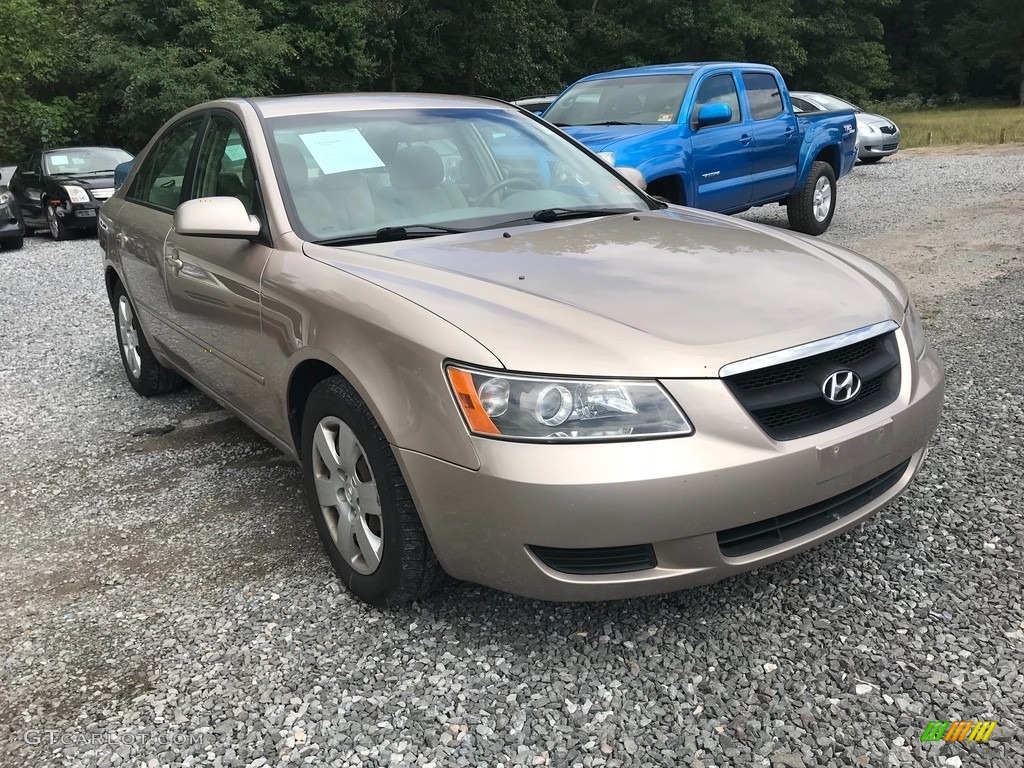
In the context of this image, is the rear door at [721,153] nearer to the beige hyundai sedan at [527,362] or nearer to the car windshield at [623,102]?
the car windshield at [623,102]

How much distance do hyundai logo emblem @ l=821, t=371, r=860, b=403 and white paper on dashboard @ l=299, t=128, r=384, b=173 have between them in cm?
183

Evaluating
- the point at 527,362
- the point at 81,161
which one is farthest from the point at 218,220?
the point at 81,161

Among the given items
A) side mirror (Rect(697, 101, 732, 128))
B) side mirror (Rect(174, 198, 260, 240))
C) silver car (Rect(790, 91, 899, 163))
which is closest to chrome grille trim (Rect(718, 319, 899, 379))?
side mirror (Rect(174, 198, 260, 240))

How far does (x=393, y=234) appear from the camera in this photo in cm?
304

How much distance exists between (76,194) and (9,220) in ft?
3.41

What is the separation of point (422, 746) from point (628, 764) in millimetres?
495

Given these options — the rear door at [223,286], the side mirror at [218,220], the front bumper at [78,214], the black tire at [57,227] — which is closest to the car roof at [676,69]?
the rear door at [223,286]

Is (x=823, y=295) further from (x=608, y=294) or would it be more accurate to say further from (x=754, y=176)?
(x=754, y=176)

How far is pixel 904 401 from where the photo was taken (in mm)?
2510

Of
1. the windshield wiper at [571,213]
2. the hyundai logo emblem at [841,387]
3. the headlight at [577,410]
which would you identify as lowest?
the hyundai logo emblem at [841,387]

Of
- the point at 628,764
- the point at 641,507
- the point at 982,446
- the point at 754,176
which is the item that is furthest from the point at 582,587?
the point at 754,176

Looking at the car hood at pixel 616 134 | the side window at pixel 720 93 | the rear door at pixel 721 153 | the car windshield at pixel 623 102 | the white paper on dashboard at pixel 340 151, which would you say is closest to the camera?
the white paper on dashboard at pixel 340 151

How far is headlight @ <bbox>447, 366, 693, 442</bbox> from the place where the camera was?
2.14m

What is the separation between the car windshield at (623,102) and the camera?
784 centimetres
